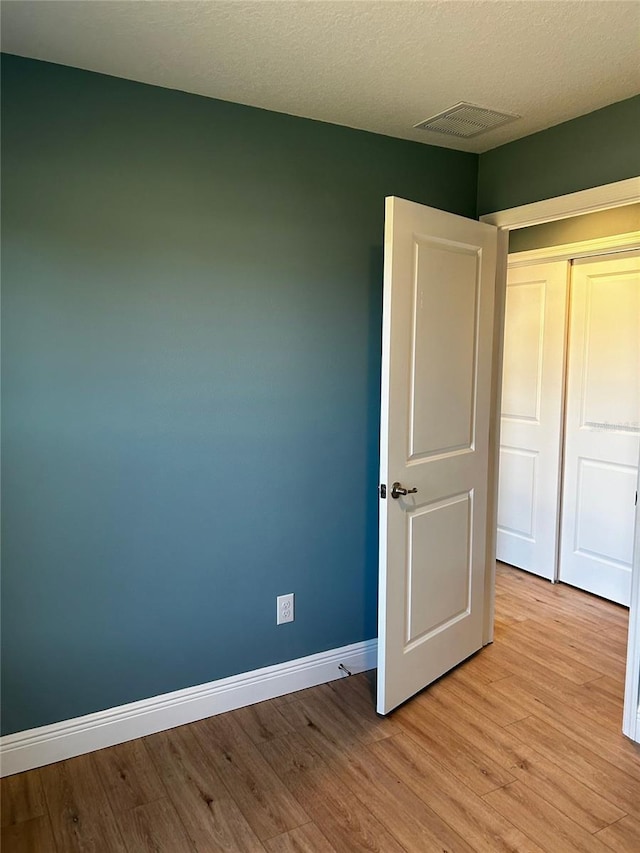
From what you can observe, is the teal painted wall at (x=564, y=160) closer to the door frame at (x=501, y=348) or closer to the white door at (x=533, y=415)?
the door frame at (x=501, y=348)

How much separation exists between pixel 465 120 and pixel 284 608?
84.9 inches

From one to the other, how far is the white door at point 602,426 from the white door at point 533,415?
8 cm

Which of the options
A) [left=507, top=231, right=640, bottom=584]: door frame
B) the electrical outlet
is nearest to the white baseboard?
the electrical outlet

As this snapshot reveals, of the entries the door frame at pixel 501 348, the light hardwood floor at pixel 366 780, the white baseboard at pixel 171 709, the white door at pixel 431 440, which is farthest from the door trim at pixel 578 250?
the white baseboard at pixel 171 709

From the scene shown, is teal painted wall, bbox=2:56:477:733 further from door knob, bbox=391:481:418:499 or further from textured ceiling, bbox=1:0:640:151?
door knob, bbox=391:481:418:499

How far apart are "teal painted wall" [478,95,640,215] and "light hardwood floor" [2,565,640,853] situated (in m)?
2.16

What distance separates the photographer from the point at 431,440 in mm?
2682

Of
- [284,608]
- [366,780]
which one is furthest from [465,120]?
[366,780]

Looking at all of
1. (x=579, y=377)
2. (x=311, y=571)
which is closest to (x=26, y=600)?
(x=311, y=571)

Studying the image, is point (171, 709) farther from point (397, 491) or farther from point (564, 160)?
point (564, 160)

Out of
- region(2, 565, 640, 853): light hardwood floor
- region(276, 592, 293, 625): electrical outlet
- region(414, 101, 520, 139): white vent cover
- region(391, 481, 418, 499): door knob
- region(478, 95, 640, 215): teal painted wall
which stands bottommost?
region(2, 565, 640, 853): light hardwood floor

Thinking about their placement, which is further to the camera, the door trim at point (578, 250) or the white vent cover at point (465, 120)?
the door trim at point (578, 250)

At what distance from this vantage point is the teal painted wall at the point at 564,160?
2.38 m

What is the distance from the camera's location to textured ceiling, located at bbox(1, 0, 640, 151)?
67.9 inches
